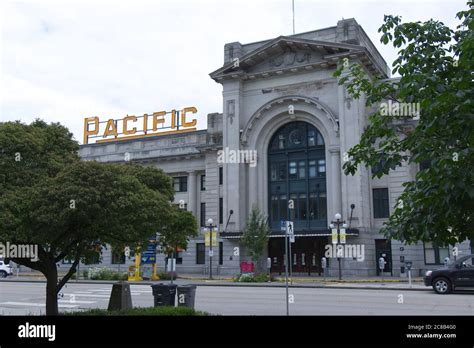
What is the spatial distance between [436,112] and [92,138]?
172 feet

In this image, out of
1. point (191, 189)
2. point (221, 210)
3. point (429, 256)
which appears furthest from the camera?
point (191, 189)

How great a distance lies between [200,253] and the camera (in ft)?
156

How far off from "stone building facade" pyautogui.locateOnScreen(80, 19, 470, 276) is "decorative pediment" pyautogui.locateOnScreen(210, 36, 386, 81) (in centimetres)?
9

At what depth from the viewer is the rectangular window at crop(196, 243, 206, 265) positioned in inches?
1860

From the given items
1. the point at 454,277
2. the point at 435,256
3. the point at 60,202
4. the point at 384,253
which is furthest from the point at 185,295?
the point at 435,256

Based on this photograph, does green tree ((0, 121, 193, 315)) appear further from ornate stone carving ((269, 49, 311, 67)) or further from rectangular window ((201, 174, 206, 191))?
rectangular window ((201, 174, 206, 191))

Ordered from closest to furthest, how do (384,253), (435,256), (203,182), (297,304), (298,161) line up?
1. (297,304)
2. (435,256)
3. (384,253)
4. (298,161)
5. (203,182)

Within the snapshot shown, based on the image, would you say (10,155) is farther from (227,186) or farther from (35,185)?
(227,186)

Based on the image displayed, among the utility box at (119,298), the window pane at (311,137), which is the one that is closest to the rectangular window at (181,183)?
the window pane at (311,137)

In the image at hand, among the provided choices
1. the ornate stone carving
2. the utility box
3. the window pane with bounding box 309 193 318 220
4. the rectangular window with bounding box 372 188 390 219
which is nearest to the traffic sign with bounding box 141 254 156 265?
the window pane with bounding box 309 193 318 220

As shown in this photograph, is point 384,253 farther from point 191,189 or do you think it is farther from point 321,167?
point 191,189

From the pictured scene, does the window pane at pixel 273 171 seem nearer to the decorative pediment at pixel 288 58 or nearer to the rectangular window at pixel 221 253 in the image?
the rectangular window at pixel 221 253

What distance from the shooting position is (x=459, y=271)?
922 inches

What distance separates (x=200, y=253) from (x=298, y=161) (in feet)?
41.1
